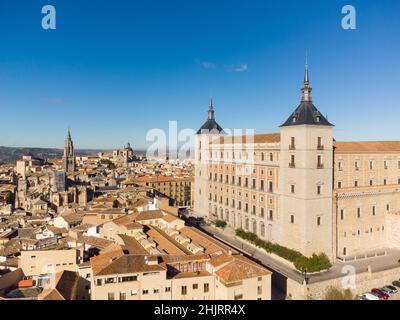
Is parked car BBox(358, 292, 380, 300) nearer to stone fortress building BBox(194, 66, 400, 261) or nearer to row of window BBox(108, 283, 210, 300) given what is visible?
stone fortress building BBox(194, 66, 400, 261)

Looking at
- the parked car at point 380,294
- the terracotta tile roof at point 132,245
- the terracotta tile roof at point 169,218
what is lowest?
the parked car at point 380,294

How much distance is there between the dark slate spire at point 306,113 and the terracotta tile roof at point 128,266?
17.1m

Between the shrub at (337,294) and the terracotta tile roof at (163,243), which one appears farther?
the terracotta tile roof at (163,243)

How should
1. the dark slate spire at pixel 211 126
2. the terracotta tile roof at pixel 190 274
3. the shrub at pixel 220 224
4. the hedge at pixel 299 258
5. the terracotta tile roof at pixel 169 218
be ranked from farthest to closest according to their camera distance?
1. the dark slate spire at pixel 211 126
2. the shrub at pixel 220 224
3. the terracotta tile roof at pixel 169 218
4. the hedge at pixel 299 258
5. the terracotta tile roof at pixel 190 274

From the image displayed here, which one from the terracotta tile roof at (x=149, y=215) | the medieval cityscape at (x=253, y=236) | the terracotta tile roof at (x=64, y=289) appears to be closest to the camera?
the terracotta tile roof at (x=64, y=289)

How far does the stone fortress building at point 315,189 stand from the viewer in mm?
26875

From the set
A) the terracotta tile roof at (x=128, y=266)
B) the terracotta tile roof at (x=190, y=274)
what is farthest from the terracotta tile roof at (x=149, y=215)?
the terracotta tile roof at (x=190, y=274)

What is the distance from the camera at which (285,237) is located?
28469mm

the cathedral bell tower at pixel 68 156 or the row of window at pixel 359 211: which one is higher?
the cathedral bell tower at pixel 68 156

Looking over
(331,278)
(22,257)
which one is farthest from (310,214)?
(22,257)

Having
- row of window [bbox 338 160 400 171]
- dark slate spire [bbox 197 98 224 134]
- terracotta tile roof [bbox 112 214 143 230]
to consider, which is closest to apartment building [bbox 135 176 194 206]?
dark slate spire [bbox 197 98 224 134]

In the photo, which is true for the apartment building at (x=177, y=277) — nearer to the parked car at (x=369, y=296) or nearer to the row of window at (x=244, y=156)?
the parked car at (x=369, y=296)
